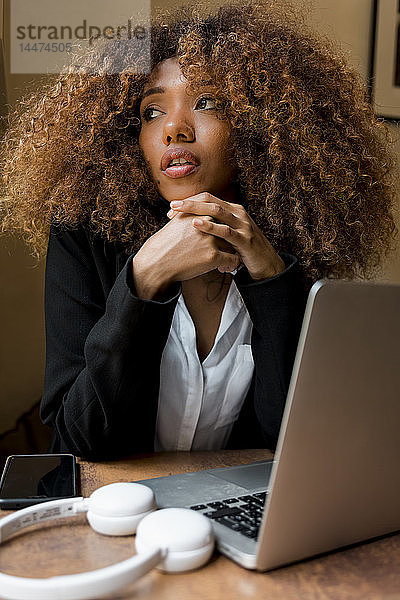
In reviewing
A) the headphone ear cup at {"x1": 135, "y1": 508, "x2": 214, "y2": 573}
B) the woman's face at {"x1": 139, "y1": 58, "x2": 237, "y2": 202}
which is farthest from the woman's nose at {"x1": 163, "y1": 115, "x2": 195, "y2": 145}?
the headphone ear cup at {"x1": 135, "y1": 508, "x2": 214, "y2": 573}

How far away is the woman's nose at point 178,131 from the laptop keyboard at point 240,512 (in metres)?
Result: 0.55

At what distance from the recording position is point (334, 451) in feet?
1.55

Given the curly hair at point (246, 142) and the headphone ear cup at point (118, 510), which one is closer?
the headphone ear cup at point (118, 510)

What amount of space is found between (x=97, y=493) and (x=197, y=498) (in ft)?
0.39

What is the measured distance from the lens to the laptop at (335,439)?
433mm

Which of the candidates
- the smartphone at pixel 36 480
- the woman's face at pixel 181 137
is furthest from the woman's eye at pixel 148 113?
the smartphone at pixel 36 480

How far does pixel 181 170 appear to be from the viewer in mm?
956

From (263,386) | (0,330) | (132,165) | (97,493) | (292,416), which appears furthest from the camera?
(0,330)

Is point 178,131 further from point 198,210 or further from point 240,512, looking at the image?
point 240,512

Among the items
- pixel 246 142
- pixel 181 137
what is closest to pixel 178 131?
pixel 181 137

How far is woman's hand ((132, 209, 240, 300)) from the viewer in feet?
2.68

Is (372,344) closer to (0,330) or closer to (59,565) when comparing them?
(59,565)

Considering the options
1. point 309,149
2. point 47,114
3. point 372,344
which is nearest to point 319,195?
point 309,149

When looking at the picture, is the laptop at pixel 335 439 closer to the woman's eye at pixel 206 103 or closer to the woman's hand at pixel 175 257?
the woman's hand at pixel 175 257
